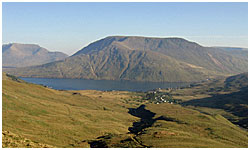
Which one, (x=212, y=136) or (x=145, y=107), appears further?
(x=145, y=107)

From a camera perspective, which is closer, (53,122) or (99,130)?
(99,130)

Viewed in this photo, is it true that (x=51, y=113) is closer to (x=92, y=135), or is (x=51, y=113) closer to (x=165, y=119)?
(x=92, y=135)

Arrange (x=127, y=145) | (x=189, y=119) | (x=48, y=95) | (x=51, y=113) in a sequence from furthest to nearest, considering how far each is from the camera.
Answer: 1. (x=48, y=95)
2. (x=189, y=119)
3. (x=51, y=113)
4. (x=127, y=145)

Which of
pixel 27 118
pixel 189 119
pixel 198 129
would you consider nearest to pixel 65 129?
pixel 27 118

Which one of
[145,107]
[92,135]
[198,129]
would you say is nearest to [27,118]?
[92,135]

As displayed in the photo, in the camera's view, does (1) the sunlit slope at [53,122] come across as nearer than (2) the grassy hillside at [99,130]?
No

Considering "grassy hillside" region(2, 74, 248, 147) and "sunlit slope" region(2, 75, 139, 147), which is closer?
"grassy hillside" region(2, 74, 248, 147)

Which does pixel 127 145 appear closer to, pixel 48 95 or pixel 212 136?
pixel 212 136

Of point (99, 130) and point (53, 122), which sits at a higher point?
point (53, 122)

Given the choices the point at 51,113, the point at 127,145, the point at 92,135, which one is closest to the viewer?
the point at 127,145
